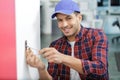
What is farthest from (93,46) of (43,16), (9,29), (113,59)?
(43,16)

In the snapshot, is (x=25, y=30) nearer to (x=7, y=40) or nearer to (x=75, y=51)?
(x=7, y=40)

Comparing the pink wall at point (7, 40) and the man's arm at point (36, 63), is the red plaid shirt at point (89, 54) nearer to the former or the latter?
the man's arm at point (36, 63)

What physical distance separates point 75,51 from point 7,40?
0.67 meters

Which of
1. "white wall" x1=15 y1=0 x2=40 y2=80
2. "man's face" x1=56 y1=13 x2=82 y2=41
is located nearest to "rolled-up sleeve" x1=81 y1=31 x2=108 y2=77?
"man's face" x1=56 y1=13 x2=82 y2=41

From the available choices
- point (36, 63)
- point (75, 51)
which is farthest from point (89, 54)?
point (36, 63)

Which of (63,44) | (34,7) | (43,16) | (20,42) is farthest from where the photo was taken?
(43,16)

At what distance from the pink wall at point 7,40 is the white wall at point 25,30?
0.10ft

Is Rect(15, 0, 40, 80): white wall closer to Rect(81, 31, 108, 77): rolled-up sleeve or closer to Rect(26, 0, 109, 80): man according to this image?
Rect(26, 0, 109, 80): man

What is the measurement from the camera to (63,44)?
1756mm

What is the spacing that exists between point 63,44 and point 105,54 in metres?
0.29

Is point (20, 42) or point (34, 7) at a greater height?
point (34, 7)

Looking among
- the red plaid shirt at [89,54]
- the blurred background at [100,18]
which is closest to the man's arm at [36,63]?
the red plaid shirt at [89,54]

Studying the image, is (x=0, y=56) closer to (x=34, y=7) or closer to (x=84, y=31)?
(x=34, y=7)

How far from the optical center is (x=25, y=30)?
1.28 meters
